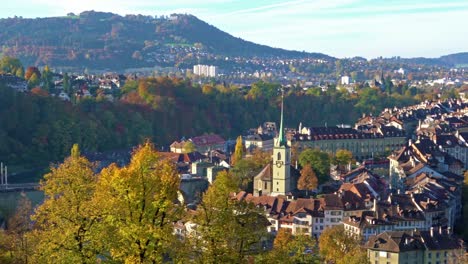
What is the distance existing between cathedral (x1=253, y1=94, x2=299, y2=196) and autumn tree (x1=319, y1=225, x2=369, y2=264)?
10.7 m

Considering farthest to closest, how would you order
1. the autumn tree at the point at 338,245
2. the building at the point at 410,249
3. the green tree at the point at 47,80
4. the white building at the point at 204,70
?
the white building at the point at 204,70 < the green tree at the point at 47,80 < the building at the point at 410,249 < the autumn tree at the point at 338,245

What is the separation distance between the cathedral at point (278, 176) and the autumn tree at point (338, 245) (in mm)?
10709

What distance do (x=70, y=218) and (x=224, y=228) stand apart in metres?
3.52

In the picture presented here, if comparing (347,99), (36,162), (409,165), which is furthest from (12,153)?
(347,99)

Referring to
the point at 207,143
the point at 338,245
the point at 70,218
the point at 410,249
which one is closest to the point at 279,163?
the point at 338,245

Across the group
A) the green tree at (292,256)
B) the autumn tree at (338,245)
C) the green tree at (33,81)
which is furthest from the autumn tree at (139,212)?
the green tree at (33,81)

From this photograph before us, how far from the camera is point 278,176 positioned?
4747 centimetres

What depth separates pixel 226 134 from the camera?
96.9 metres

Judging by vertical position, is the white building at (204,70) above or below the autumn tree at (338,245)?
below

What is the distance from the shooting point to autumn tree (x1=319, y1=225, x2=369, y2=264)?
104 feet

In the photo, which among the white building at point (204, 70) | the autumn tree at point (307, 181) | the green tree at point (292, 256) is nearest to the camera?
the green tree at point (292, 256)

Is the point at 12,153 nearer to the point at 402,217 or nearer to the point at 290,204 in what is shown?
the point at 290,204

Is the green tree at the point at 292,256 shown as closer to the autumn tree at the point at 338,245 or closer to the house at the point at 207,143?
the autumn tree at the point at 338,245

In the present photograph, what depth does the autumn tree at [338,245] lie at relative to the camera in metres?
31.8
